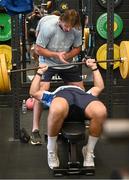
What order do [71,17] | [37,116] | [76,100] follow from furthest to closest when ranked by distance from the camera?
[37,116] < [71,17] < [76,100]

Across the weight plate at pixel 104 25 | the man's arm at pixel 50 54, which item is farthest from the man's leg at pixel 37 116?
the weight plate at pixel 104 25

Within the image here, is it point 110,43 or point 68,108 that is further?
point 110,43

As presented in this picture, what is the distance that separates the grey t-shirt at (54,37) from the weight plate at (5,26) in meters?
1.35

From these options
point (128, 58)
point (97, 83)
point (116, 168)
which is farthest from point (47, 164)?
point (116, 168)

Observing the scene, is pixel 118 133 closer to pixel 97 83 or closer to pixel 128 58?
pixel 97 83

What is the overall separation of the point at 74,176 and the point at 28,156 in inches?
22.8

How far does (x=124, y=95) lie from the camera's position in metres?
4.85

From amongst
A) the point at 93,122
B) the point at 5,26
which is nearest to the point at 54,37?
the point at 93,122

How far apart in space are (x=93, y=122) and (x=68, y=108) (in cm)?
20

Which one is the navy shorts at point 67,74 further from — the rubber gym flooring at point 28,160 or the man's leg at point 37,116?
the rubber gym flooring at point 28,160

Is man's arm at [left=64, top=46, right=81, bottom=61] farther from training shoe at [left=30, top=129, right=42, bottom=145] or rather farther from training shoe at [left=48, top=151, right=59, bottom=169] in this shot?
training shoe at [left=48, top=151, right=59, bottom=169]

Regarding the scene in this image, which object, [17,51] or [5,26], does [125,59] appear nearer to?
[17,51]

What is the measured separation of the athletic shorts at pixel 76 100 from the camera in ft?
8.53

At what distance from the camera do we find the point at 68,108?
2568mm
